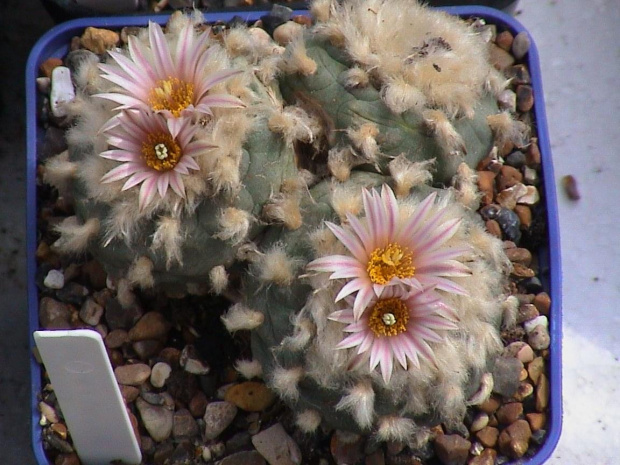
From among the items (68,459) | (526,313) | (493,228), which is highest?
(493,228)

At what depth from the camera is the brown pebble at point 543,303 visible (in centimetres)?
140

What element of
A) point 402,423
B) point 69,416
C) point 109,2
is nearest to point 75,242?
point 69,416

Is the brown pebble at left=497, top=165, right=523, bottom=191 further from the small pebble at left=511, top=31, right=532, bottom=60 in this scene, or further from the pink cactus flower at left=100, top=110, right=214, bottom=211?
the pink cactus flower at left=100, top=110, right=214, bottom=211

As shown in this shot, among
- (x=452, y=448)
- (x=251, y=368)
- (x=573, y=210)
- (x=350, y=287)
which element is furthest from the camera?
(x=573, y=210)

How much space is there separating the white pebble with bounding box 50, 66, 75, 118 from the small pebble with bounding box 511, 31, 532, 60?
0.93 meters

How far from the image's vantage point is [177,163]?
1.01 m

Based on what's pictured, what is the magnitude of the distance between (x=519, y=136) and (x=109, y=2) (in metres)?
0.93

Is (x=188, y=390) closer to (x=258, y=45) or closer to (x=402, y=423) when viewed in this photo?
(x=402, y=423)

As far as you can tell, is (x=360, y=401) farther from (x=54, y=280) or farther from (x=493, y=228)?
(x=54, y=280)

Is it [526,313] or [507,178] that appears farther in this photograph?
[507,178]

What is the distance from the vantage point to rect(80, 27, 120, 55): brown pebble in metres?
1.54

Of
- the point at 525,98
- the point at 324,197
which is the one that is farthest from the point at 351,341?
the point at 525,98

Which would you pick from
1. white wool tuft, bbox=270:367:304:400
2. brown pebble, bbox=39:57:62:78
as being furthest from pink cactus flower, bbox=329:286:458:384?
brown pebble, bbox=39:57:62:78

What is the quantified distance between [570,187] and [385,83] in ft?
3.05
